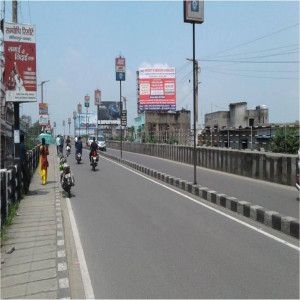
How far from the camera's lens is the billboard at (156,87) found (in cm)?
5447

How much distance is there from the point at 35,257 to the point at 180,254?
220cm

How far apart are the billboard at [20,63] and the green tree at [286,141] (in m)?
10.0

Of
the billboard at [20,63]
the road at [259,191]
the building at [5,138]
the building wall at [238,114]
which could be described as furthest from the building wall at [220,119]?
the billboard at [20,63]

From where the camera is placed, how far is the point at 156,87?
5472cm

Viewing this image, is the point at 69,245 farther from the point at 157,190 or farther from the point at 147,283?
the point at 157,190

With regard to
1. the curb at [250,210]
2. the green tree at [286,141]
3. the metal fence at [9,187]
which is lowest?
the curb at [250,210]

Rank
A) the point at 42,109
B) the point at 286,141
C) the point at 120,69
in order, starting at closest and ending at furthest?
the point at 286,141, the point at 120,69, the point at 42,109

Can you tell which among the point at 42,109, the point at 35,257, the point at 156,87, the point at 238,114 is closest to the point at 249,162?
the point at 35,257

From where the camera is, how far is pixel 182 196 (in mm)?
11617

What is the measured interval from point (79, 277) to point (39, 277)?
51 centimetres

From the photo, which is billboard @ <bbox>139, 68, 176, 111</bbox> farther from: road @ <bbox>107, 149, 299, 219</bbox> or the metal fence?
the metal fence

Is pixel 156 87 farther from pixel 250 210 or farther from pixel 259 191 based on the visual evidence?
pixel 250 210

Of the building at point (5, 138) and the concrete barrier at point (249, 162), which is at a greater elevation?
the building at point (5, 138)

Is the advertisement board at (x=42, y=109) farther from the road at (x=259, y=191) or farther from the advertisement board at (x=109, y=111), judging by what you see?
the advertisement board at (x=109, y=111)
